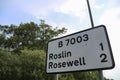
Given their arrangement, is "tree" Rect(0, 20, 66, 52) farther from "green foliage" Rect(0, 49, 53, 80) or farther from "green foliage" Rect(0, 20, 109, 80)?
"green foliage" Rect(0, 49, 53, 80)

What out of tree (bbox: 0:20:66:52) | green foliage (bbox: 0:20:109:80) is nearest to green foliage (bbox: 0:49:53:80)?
green foliage (bbox: 0:20:109:80)

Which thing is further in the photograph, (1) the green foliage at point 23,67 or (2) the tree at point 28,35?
(2) the tree at point 28,35

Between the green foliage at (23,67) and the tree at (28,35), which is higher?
the tree at (28,35)

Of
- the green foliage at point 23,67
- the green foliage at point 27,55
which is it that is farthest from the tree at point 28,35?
the green foliage at point 23,67

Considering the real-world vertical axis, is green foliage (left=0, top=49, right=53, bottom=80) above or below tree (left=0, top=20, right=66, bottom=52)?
below

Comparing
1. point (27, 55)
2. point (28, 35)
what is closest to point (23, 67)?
point (27, 55)

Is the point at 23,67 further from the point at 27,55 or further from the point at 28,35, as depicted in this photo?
the point at 28,35

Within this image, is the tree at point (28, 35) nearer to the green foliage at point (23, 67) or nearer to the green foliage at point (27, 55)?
the green foliage at point (27, 55)

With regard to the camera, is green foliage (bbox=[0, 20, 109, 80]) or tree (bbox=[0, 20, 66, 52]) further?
tree (bbox=[0, 20, 66, 52])

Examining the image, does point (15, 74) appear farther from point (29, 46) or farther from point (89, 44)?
point (89, 44)

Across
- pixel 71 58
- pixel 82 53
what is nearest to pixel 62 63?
pixel 71 58

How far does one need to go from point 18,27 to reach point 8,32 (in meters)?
2.27

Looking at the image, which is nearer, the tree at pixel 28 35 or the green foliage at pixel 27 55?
the green foliage at pixel 27 55

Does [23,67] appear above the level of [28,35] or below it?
below
